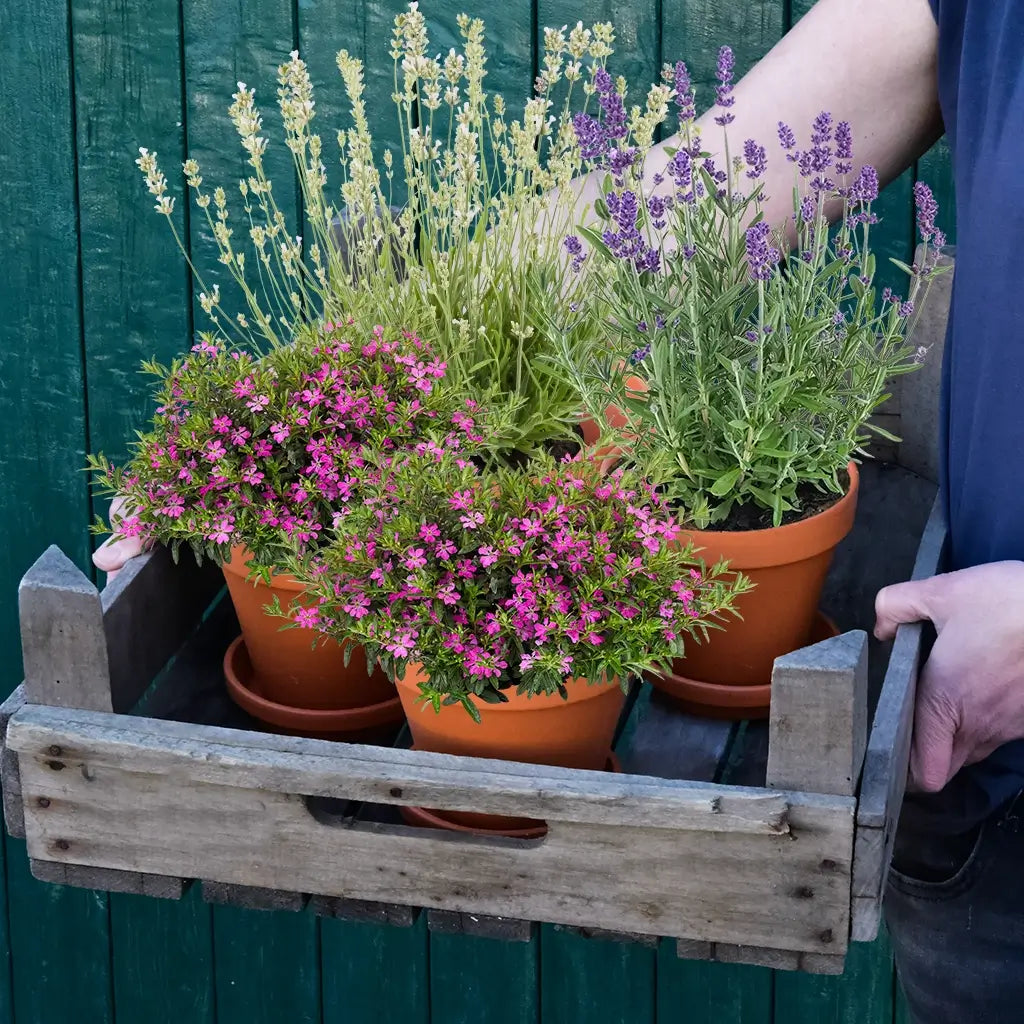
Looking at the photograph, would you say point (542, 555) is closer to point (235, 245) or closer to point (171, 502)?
point (171, 502)

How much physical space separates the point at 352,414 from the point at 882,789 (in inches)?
20.4

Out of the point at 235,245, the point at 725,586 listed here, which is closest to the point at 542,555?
the point at 725,586

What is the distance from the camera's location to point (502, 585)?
1.10 meters

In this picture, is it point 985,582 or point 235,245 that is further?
point 235,245

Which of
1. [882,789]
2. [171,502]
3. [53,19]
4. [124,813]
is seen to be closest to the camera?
[882,789]

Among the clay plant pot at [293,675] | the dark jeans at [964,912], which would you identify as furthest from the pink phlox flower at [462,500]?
the dark jeans at [964,912]

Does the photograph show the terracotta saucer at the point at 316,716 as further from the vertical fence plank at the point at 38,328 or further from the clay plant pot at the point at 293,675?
the vertical fence plank at the point at 38,328

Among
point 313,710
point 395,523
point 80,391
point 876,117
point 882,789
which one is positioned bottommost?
point 80,391

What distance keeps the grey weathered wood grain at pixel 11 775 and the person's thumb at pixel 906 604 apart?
2.23ft

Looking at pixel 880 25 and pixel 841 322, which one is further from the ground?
pixel 880 25

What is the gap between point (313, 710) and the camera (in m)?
1.28

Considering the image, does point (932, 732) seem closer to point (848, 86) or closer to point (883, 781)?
point (883, 781)

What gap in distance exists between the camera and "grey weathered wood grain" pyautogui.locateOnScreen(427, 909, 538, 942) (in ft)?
3.59

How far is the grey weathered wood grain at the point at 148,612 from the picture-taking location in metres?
1.19
